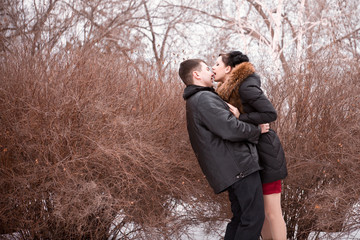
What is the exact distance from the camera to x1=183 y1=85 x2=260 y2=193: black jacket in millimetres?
3191

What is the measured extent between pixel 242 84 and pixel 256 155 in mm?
554

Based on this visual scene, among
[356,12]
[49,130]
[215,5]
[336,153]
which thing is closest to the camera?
[49,130]

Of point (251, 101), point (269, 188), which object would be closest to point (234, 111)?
point (251, 101)

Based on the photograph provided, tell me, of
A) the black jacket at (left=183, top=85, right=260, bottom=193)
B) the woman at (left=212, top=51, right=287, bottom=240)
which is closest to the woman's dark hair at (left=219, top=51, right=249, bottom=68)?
the woman at (left=212, top=51, right=287, bottom=240)

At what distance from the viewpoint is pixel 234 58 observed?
3.53 m

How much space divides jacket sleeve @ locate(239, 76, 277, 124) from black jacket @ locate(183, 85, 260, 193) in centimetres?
7

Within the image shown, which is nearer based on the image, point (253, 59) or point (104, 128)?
point (104, 128)

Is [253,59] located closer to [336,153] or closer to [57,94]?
[336,153]

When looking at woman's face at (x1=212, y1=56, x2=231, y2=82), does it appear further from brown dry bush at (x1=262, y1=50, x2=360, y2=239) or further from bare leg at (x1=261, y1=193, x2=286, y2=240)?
brown dry bush at (x1=262, y1=50, x2=360, y2=239)

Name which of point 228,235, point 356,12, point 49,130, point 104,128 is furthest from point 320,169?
point 356,12

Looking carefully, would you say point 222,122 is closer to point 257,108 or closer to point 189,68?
point 257,108

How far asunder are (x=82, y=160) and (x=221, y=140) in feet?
4.89

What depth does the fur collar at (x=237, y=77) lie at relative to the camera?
336cm

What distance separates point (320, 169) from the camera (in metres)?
4.67
